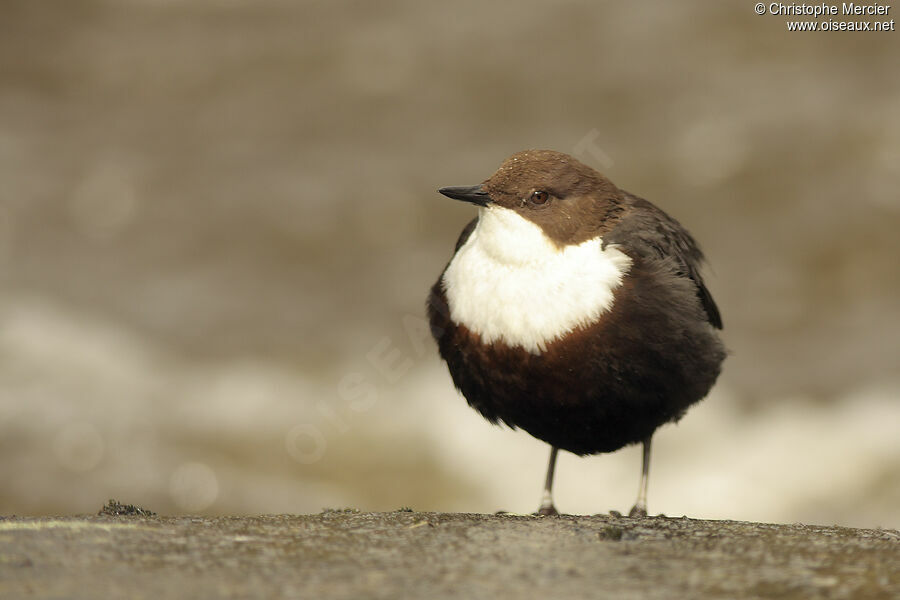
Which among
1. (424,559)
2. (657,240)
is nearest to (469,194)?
(657,240)

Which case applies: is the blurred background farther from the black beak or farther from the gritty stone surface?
the gritty stone surface

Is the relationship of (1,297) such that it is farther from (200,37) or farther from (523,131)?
(523,131)

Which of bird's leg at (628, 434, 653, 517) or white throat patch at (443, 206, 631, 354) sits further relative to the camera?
bird's leg at (628, 434, 653, 517)

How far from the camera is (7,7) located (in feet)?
44.3

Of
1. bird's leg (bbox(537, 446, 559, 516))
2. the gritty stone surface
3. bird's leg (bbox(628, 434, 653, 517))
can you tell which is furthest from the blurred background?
the gritty stone surface

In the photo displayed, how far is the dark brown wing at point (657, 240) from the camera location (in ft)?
14.7

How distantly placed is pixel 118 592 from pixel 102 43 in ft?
38.1

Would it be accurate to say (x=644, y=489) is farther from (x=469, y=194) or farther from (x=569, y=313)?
(x=469, y=194)

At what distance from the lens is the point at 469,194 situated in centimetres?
445

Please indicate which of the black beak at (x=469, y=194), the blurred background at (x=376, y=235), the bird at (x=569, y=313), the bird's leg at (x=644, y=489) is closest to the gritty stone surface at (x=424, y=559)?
the bird at (x=569, y=313)

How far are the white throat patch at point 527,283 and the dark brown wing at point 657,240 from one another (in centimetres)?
10

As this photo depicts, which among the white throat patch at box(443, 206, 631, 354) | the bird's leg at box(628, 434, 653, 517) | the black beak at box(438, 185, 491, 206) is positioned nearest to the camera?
the white throat patch at box(443, 206, 631, 354)

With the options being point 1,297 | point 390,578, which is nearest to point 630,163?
point 1,297

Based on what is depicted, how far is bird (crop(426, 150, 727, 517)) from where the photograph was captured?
4.27 meters
